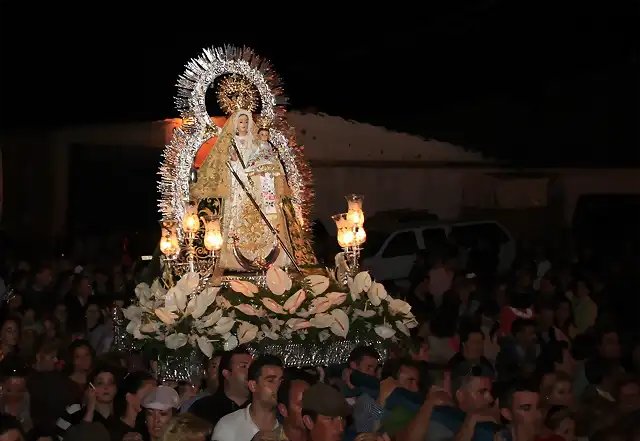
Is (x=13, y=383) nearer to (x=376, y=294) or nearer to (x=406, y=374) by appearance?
(x=406, y=374)

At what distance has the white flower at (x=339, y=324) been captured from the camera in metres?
9.11

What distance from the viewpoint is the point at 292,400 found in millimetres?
5625

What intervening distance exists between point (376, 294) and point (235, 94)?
2.38m

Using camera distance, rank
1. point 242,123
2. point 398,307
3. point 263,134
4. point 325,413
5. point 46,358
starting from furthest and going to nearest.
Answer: point 242,123, point 263,134, point 398,307, point 46,358, point 325,413

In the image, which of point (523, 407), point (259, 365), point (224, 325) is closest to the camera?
point (523, 407)

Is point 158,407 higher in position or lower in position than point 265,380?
lower

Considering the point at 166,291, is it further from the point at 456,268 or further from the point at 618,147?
the point at 618,147

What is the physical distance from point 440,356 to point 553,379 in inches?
121

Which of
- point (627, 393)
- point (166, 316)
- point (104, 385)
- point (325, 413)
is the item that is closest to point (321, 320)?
point (166, 316)

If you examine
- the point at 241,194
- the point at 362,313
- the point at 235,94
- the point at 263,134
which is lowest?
the point at 362,313

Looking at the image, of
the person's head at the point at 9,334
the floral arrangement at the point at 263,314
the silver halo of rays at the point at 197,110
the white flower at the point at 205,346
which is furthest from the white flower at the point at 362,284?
the person's head at the point at 9,334

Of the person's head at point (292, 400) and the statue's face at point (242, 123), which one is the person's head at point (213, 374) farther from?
the statue's face at point (242, 123)

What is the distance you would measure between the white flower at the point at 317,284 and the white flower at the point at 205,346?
0.96 metres

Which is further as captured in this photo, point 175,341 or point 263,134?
point 263,134
